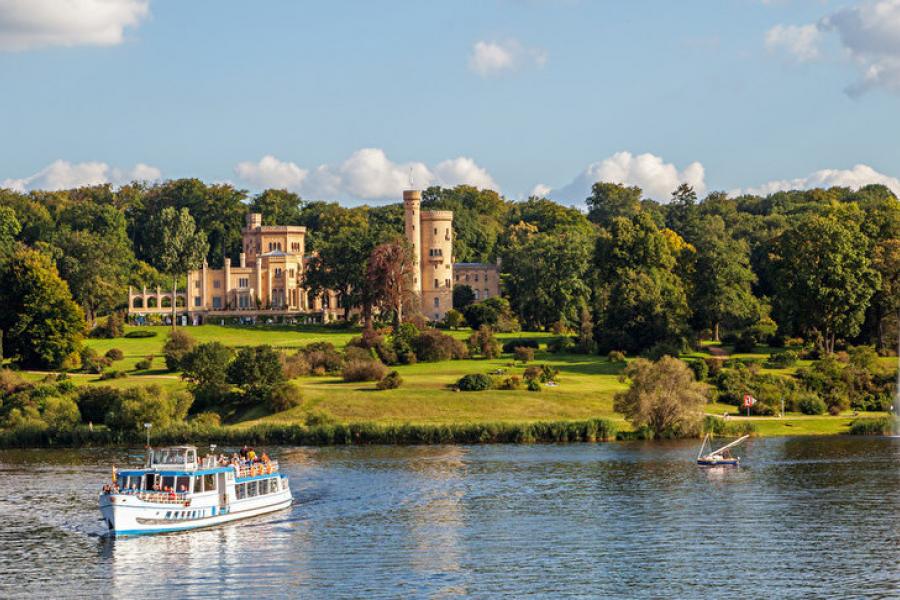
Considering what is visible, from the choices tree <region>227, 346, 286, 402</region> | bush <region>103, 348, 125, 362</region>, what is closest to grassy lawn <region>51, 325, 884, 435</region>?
tree <region>227, 346, 286, 402</region>

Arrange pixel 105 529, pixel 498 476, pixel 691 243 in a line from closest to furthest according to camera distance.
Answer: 1. pixel 105 529
2. pixel 498 476
3. pixel 691 243

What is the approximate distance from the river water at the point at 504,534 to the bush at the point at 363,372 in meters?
33.7

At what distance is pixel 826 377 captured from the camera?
11850cm

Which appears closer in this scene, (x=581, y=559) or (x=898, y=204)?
(x=581, y=559)

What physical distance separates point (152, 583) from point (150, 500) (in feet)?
39.5

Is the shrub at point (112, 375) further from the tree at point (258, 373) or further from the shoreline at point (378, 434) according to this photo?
the shoreline at point (378, 434)

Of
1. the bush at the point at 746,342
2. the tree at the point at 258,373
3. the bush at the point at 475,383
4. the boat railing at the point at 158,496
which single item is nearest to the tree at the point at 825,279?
the bush at the point at 746,342

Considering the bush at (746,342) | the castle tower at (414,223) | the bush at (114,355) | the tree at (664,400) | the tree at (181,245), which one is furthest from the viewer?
the tree at (181,245)

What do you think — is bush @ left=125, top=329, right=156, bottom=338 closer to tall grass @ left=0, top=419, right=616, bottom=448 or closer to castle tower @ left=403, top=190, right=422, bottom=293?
castle tower @ left=403, top=190, right=422, bottom=293

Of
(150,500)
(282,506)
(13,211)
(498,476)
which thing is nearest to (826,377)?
(498,476)

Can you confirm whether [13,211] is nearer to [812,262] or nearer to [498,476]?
[812,262]

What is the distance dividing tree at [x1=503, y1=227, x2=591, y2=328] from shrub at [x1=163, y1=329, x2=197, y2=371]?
4326 centimetres

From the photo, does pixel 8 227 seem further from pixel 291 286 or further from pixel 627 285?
pixel 627 285

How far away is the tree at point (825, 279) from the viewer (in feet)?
437
